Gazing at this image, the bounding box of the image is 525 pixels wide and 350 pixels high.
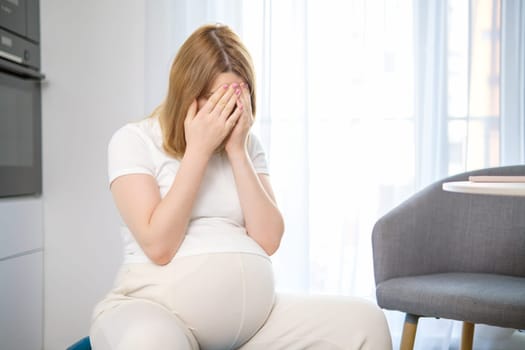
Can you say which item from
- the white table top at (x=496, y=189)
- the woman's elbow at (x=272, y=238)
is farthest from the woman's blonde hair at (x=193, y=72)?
the white table top at (x=496, y=189)

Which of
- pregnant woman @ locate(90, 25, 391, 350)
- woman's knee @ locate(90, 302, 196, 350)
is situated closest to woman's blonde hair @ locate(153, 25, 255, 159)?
pregnant woman @ locate(90, 25, 391, 350)

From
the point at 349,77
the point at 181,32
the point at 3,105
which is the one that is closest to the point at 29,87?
the point at 3,105

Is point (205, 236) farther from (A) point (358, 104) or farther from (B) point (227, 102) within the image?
(A) point (358, 104)

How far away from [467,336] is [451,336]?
478mm

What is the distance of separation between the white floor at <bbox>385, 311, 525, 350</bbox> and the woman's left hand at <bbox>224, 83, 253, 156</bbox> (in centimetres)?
142

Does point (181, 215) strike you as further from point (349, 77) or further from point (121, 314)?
point (349, 77)

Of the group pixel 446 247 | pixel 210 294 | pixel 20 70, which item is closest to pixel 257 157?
pixel 210 294

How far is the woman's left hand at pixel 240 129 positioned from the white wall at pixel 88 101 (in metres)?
1.31

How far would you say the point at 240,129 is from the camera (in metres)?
1.31

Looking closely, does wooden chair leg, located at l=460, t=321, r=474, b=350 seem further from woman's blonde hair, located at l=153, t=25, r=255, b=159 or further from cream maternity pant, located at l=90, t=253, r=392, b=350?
woman's blonde hair, located at l=153, t=25, r=255, b=159

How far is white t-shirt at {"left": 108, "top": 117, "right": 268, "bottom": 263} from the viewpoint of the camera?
4.01 feet

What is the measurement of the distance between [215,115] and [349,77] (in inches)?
52.7

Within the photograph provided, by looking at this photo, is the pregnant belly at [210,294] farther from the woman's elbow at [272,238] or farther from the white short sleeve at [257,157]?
the white short sleeve at [257,157]

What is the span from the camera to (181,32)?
2.51m
